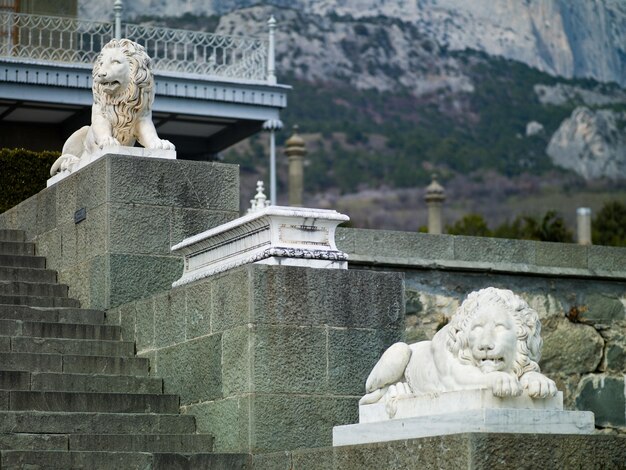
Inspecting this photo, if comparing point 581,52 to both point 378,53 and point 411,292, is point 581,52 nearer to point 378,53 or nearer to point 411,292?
point 378,53

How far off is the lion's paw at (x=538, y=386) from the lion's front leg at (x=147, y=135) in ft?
15.3

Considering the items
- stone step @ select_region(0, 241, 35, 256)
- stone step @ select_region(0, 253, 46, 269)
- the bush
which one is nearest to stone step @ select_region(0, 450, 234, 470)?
stone step @ select_region(0, 253, 46, 269)

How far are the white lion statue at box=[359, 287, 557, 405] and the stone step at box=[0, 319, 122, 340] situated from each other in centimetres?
329

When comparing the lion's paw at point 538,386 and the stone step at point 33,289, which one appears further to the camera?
the stone step at point 33,289

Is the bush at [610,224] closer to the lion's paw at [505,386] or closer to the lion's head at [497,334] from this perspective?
the lion's head at [497,334]

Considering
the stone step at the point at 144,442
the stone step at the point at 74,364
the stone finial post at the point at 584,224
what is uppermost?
the stone finial post at the point at 584,224

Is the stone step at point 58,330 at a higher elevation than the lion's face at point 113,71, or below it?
below

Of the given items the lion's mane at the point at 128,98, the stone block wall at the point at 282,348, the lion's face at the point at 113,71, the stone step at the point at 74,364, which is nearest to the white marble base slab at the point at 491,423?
the stone block wall at the point at 282,348

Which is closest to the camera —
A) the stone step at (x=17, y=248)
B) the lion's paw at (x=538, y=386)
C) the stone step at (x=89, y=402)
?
the lion's paw at (x=538, y=386)

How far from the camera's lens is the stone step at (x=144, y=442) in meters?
8.78

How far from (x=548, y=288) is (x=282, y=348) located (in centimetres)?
551

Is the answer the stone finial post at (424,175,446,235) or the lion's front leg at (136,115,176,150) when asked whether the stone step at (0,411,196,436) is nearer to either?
the lion's front leg at (136,115,176,150)

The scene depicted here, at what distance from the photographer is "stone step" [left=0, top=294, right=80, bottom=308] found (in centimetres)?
1078

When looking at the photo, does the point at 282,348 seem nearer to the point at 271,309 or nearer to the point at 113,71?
the point at 271,309
